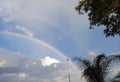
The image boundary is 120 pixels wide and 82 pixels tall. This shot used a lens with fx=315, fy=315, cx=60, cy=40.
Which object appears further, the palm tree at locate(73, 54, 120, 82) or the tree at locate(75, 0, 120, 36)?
the palm tree at locate(73, 54, 120, 82)

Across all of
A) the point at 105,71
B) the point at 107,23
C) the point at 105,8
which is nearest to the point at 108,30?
the point at 107,23

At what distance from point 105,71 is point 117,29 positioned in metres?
9.28

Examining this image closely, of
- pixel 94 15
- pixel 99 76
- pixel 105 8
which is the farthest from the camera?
pixel 99 76

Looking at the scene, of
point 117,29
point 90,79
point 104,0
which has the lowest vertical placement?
point 90,79

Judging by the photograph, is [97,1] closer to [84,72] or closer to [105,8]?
[105,8]

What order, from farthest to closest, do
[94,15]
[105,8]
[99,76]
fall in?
[99,76] → [94,15] → [105,8]

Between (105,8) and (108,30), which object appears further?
Answer: (108,30)

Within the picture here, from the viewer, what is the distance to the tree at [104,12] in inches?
878

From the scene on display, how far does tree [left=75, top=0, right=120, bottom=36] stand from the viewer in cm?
2231

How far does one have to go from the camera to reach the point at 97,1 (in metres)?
23.3

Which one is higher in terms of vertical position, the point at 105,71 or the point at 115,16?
the point at 115,16

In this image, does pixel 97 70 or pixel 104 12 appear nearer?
pixel 104 12

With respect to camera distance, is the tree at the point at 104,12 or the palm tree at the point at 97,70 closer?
the tree at the point at 104,12

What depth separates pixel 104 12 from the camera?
22.6 meters
